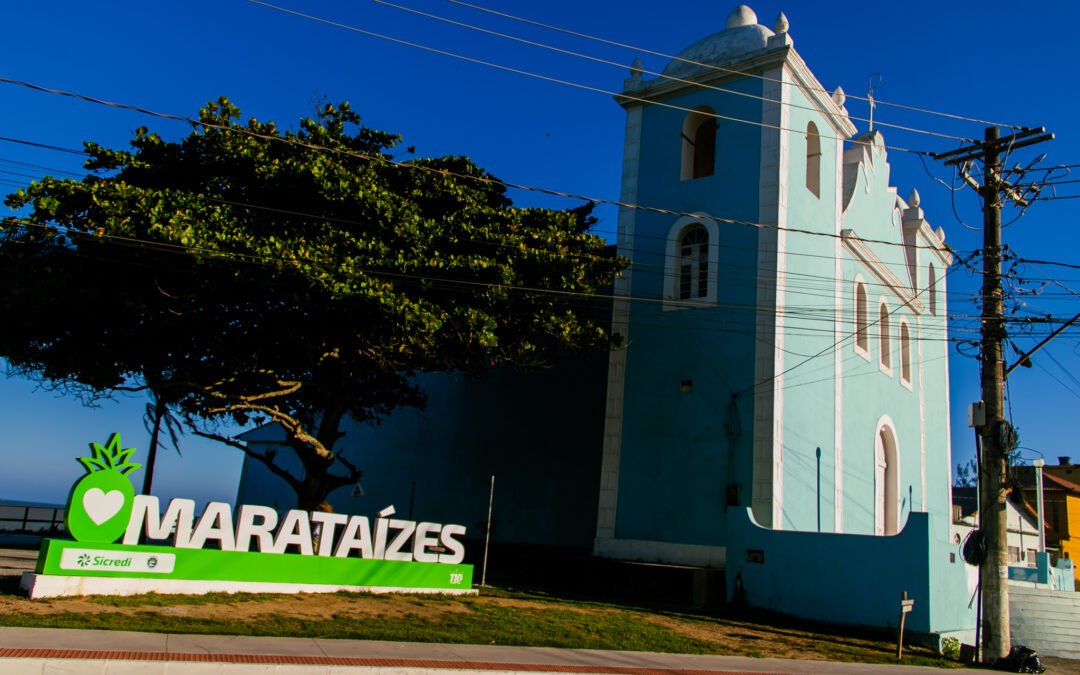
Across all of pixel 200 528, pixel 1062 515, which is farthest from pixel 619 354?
pixel 1062 515

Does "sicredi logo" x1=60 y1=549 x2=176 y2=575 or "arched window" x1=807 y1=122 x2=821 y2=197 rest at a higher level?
"arched window" x1=807 y1=122 x2=821 y2=197

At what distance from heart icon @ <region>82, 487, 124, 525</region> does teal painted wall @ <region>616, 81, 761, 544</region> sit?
434 inches

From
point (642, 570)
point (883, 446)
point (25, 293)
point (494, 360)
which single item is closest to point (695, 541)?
point (642, 570)

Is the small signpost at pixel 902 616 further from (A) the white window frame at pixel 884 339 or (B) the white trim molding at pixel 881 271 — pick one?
(A) the white window frame at pixel 884 339

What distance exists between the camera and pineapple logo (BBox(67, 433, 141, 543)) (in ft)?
40.1

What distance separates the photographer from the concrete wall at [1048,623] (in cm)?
1866

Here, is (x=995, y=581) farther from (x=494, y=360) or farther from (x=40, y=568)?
(x=40, y=568)

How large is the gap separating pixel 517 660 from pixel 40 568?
689 cm

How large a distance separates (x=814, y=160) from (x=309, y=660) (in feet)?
60.9

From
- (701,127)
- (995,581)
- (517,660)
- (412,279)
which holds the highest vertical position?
(701,127)

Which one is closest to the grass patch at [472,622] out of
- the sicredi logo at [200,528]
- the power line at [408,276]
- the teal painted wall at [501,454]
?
the sicredi logo at [200,528]

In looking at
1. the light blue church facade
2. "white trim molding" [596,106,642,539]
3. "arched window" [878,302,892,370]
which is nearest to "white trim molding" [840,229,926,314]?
the light blue church facade

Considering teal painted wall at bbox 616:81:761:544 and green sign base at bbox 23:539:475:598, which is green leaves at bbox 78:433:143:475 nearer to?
green sign base at bbox 23:539:475:598

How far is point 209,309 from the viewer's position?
54.6ft
